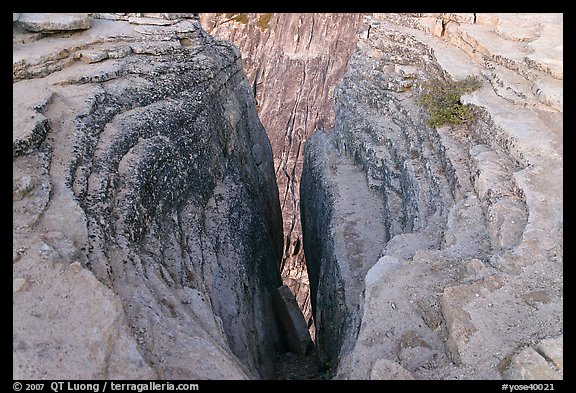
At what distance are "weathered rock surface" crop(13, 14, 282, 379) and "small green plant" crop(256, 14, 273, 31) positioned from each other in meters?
21.1

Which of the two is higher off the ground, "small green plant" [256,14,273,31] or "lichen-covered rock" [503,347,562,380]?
"lichen-covered rock" [503,347,562,380]

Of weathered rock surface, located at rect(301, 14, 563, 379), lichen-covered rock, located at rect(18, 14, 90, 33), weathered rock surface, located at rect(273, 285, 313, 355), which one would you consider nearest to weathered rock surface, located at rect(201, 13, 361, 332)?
weathered rock surface, located at rect(301, 14, 563, 379)

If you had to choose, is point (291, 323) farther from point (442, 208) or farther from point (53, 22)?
point (53, 22)

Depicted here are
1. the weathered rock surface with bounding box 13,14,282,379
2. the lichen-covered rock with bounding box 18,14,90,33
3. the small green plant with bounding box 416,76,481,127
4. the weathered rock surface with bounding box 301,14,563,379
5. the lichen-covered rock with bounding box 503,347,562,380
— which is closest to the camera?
the lichen-covered rock with bounding box 503,347,562,380

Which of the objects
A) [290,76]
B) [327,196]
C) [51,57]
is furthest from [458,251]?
[290,76]

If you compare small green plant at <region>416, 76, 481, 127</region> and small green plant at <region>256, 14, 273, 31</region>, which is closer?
small green plant at <region>416, 76, 481, 127</region>

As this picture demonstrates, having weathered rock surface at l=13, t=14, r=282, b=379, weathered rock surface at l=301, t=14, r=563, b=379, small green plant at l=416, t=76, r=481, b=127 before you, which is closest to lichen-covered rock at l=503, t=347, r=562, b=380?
weathered rock surface at l=301, t=14, r=563, b=379

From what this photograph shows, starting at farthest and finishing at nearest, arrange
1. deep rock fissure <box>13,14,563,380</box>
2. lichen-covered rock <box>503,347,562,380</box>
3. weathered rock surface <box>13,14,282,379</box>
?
deep rock fissure <box>13,14,563,380</box> < weathered rock surface <box>13,14,282,379</box> < lichen-covered rock <box>503,347,562,380</box>

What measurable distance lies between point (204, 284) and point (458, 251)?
4826 millimetres

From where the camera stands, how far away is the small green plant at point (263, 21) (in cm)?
3709

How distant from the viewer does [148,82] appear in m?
12.0

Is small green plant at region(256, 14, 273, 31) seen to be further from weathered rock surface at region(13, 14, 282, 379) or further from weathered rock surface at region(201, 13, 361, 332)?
weathered rock surface at region(13, 14, 282, 379)

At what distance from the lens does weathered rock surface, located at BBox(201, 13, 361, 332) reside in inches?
1346

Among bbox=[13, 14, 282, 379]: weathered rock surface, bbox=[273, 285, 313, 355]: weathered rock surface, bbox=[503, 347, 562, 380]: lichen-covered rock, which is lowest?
bbox=[273, 285, 313, 355]: weathered rock surface
